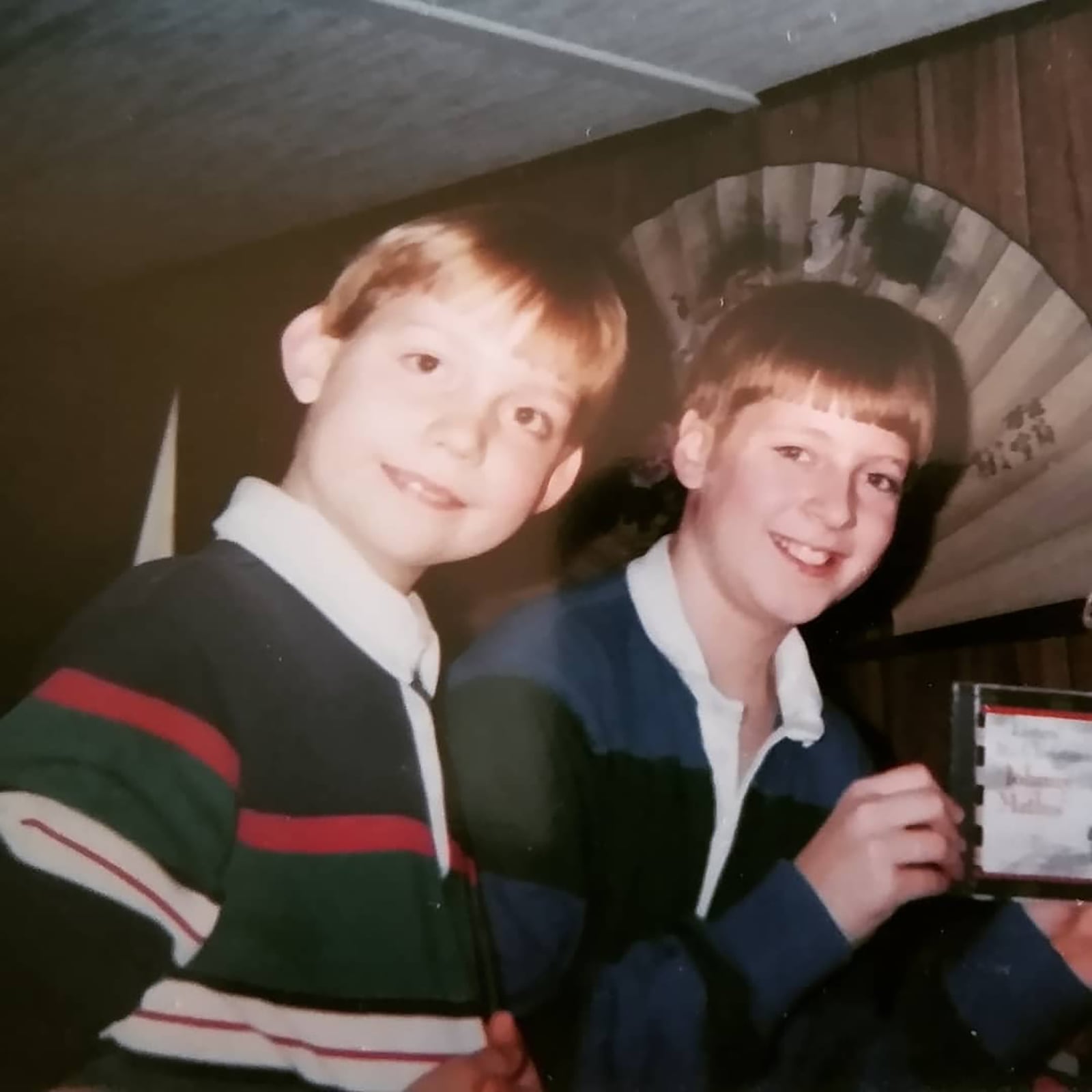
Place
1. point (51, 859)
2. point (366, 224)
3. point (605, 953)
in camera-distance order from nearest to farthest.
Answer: point (51, 859)
point (605, 953)
point (366, 224)

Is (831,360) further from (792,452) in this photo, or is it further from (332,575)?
(332,575)

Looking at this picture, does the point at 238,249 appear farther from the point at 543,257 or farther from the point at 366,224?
the point at 543,257

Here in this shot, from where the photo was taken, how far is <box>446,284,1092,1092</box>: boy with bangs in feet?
3.05

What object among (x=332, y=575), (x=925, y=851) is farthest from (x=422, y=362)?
(x=925, y=851)

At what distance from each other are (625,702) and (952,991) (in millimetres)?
337

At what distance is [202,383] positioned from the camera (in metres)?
1.02

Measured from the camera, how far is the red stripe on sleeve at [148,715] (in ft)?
2.83

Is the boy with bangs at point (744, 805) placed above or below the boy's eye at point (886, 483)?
below

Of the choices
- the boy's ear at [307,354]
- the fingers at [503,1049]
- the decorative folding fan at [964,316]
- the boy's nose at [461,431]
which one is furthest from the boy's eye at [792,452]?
the fingers at [503,1049]

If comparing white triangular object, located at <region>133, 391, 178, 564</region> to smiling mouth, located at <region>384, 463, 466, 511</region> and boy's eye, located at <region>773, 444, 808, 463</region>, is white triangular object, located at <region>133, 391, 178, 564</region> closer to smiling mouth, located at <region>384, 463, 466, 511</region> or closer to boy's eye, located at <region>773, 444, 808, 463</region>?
smiling mouth, located at <region>384, 463, 466, 511</region>

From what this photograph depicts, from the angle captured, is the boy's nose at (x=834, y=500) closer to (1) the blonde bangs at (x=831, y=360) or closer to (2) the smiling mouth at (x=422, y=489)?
(1) the blonde bangs at (x=831, y=360)

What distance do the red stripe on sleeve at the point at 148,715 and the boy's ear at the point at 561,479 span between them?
31cm

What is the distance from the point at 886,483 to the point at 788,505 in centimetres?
9

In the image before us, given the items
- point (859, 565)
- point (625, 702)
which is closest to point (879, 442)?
point (859, 565)
